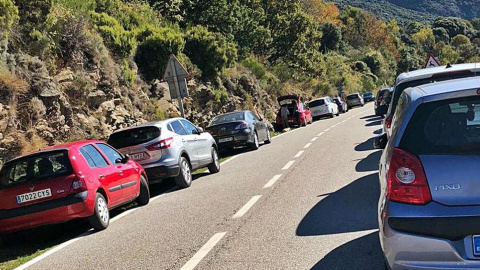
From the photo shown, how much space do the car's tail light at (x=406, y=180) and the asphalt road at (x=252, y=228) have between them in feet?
4.63

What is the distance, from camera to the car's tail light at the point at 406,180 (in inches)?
162

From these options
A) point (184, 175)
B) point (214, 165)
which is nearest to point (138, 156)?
point (184, 175)

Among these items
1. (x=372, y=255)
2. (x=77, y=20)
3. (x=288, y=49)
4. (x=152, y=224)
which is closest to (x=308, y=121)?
(x=288, y=49)

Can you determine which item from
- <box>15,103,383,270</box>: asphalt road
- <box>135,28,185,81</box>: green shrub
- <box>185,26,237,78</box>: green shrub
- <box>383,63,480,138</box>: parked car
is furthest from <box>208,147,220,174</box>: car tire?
<box>185,26,237,78</box>: green shrub

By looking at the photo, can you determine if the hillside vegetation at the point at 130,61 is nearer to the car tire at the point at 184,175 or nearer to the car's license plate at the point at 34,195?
the car tire at the point at 184,175

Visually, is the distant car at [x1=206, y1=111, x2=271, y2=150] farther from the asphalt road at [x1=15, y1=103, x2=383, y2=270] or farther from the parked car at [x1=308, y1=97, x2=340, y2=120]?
the parked car at [x1=308, y1=97, x2=340, y2=120]

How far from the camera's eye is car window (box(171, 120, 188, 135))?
1270 centimetres

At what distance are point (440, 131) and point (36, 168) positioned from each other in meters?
6.24

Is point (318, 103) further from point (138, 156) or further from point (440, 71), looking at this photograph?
point (440, 71)

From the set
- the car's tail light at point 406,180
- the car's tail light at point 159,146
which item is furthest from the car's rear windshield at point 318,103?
the car's tail light at point 406,180

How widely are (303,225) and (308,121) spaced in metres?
27.1

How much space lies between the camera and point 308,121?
34.2m

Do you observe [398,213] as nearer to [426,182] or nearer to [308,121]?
[426,182]

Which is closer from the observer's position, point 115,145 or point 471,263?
point 471,263
